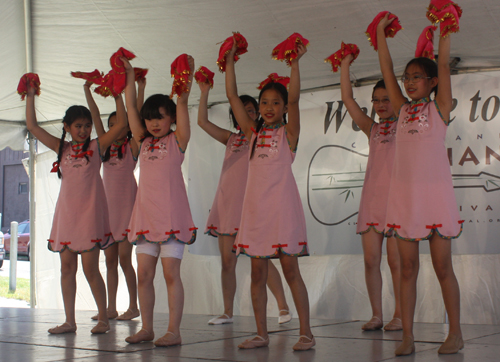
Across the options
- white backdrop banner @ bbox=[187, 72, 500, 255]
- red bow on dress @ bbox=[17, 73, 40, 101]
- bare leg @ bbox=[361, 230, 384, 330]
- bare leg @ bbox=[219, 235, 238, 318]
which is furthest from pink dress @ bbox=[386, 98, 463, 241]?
red bow on dress @ bbox=[17, 73, 40, 101]

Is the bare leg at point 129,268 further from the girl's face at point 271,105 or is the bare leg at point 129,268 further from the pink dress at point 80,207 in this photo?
the girl's face at point 271,105

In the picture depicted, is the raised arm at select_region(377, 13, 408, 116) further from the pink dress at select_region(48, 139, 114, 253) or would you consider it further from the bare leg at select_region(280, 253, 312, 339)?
the pink dress at select_region(48, 139, 114, 253)

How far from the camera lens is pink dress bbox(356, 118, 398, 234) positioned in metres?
3.43

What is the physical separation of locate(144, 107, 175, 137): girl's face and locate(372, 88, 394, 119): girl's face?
4.42 ft

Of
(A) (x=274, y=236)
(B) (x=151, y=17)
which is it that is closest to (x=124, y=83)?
(B) (x=151, y=17)

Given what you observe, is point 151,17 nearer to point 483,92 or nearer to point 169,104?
point 169,104

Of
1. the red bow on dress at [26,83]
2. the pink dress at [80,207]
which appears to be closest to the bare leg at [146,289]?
the pink dress at [80,207]

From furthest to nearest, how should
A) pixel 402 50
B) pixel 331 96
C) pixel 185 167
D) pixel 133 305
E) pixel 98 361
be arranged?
pixel 185 167 → pixel 331 96 → pixel 133 305 → pixel 402 50 → pixel 98 361

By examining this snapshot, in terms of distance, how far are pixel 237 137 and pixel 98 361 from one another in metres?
2.10

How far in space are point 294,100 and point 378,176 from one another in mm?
962

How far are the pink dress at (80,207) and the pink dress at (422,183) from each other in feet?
6.22

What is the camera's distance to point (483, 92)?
3.95 meters

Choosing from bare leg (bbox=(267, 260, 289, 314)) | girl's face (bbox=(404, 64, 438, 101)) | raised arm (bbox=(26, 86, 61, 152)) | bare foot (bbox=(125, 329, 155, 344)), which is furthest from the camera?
bare leg (bbox=(267, 260, 289, 314))

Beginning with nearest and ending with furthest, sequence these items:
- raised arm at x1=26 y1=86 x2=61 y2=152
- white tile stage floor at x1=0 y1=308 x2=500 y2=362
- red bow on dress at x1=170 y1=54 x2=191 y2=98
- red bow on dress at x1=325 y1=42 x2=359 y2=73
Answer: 1. white tile stage floor at x1=0 y1=308 x2=500 y2=362
2. red bow on dress at x1=170 y1=54 x2=191 y2=98
3. red bow on dress at x1=325 y1=42 x2=359 y2=73
4. raised arm at x1=26 y1=86 x2=61 y2=152
